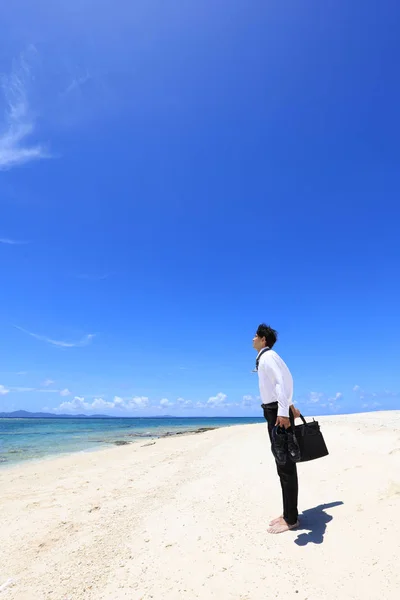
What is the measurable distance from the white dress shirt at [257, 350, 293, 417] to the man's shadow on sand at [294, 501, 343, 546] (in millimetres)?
1624

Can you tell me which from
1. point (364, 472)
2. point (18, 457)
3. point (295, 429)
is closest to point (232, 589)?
point (295, 429)

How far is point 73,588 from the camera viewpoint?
3559 millimetres

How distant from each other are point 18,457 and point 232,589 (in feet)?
62.3

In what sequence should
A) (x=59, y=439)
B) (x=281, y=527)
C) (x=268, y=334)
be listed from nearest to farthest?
(x=281, y=527), (x=268, y=334), (x=59, y=439)

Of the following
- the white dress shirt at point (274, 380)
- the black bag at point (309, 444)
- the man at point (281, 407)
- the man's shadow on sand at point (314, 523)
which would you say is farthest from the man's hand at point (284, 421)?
the man's shadow on sand at point (314, 523)

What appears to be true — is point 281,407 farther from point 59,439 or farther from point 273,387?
point 59,439

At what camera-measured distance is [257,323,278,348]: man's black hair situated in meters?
5.14

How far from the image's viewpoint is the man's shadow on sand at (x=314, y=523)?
4109 mm

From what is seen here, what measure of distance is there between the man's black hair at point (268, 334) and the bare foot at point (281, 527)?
2511 mm

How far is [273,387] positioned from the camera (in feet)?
15.2

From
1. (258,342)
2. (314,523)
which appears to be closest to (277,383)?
(258,342)

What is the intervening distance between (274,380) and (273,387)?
120 mm

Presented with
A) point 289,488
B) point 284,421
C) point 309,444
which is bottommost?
point 289,488

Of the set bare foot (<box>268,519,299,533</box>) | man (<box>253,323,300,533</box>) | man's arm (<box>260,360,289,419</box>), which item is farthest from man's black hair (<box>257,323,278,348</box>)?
bare foot (<box>268,519,299,533</box>)
